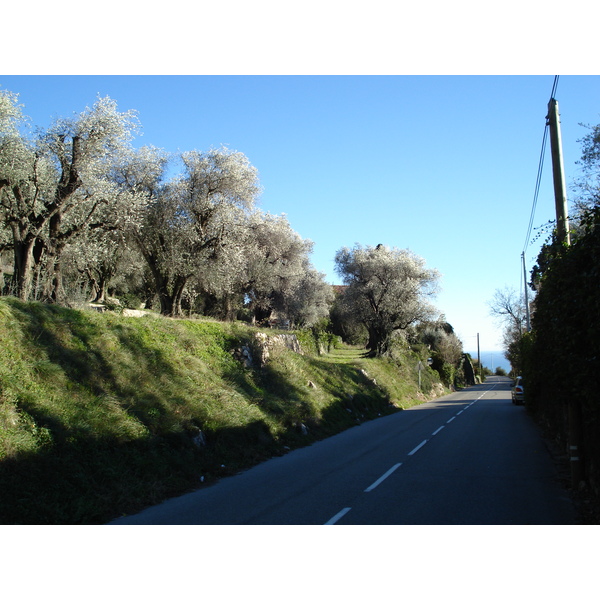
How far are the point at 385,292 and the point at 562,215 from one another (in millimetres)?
28872

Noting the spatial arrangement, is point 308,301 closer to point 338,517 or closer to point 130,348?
point 130,348

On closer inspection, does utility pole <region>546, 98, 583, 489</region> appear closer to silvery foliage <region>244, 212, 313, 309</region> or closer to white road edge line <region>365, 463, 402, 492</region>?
white road edge line <region>365, 463, 402, 492</region>

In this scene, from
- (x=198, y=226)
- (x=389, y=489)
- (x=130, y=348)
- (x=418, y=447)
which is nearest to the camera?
(x=389, y=489)

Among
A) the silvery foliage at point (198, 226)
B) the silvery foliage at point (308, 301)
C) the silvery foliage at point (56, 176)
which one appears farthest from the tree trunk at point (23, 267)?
the silvery foliage at point (308, 301)

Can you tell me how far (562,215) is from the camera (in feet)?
36.0

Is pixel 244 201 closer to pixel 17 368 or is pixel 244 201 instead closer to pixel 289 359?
pixel 289 359

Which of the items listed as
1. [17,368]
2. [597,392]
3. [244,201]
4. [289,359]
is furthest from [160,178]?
[597,392]

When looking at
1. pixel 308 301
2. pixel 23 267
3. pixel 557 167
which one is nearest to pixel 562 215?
pixel 557 167

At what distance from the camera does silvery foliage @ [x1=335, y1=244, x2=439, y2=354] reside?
39562 mm

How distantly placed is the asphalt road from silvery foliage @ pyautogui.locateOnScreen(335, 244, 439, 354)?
2444cm

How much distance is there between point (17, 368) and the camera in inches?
369

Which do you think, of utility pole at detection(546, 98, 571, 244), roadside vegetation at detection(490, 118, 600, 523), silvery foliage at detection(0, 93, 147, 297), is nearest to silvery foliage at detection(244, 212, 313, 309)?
silvery foliage at detection(0, 93, 147, 297)

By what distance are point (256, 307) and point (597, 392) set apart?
103ft

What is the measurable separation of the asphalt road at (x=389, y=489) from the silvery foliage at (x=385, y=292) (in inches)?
962
